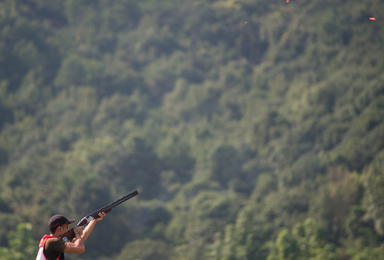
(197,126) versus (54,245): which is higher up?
(197,126)

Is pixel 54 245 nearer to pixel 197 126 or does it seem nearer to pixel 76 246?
pixel 76 246

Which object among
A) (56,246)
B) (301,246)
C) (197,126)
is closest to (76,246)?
(56,246)

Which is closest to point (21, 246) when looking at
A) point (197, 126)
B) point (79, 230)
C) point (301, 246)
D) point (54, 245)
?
point (301, 246)

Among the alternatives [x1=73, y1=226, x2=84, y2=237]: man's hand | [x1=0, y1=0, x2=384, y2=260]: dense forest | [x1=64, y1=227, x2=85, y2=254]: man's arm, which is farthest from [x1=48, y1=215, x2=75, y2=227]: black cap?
[x1=0, y1=0, x2=384, y2=260]: dense forest

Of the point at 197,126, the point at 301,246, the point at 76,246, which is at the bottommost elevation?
the point at 76,246

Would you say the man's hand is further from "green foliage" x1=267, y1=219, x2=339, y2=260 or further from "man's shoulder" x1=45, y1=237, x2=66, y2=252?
"green foliage" x1=267, y1=219, x2=339, y2=260

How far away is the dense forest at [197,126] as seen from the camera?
24266 mm

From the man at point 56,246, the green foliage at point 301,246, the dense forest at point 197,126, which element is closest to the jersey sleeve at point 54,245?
the man at point 56,246

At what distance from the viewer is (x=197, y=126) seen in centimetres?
4341

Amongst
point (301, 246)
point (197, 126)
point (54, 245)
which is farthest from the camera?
point (197, 126)

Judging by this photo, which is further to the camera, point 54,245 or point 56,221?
point 56,221

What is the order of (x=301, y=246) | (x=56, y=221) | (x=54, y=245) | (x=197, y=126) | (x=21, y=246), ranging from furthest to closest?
(x=197, y=126), (x=301, y=246), (x=21, y=246), (x=56, y=221), (x=54, y=245)

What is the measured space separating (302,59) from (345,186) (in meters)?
25.3

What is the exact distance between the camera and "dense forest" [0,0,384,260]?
24.3 metres
